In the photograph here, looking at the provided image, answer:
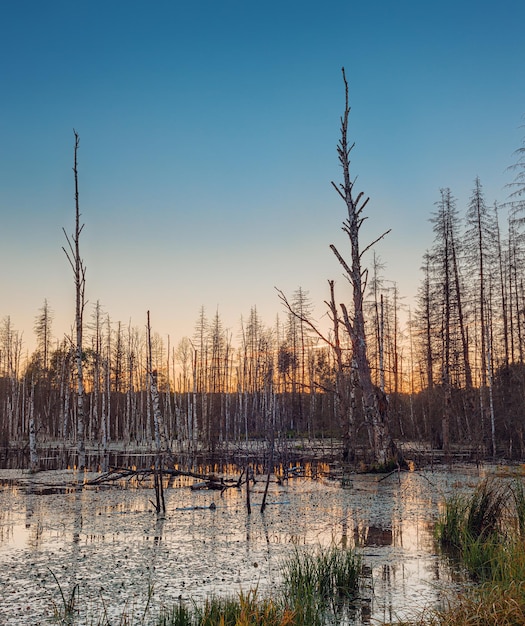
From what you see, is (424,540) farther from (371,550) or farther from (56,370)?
(56,370)

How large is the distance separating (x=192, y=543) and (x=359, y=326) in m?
11.1

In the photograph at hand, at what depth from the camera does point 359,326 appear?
1844 cm

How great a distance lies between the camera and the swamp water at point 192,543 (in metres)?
5.95

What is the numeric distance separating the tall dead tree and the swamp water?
2656 millimetres

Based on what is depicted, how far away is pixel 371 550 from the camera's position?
8.04m

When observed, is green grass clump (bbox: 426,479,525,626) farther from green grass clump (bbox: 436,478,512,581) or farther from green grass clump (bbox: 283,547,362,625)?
green grass clump (bbox: 283,547,362,625)

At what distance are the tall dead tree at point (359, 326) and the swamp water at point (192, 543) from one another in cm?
266

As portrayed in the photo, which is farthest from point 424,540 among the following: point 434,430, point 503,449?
point 434,430

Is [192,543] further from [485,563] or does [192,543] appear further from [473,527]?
[485,563]

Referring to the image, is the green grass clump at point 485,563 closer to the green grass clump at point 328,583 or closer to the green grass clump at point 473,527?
the green grass clump at point 473,527

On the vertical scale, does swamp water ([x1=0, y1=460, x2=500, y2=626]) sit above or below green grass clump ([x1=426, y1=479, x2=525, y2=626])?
below

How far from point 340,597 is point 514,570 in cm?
179

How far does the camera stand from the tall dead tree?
57.8 ft

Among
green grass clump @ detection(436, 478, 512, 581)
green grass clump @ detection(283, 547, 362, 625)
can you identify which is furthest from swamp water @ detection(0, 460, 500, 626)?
green grass clump @ detection(436, 478, 512, 581)
